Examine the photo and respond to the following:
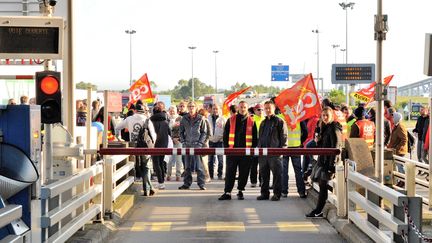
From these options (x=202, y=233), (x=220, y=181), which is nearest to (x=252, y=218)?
(x=202, y=233)

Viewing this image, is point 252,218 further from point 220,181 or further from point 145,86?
point 145,86

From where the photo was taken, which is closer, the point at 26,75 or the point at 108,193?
the point at 108,193

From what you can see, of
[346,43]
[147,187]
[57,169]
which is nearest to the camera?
[57,169]

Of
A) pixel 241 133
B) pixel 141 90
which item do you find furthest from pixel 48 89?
pixel 141 90

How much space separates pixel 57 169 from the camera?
9422mm

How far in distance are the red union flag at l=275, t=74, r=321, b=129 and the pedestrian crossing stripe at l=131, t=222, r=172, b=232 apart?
468 centimetres

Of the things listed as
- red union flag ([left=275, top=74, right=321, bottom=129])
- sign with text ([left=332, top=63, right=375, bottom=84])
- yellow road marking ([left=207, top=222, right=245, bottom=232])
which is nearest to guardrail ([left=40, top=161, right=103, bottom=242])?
yellow road marking ([left=207, top=222, right=245, bottom=232])

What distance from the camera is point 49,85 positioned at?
9.01m

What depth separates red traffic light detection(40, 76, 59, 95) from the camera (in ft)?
29.5

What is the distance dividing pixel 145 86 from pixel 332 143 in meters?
16.8

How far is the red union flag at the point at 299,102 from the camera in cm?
1532

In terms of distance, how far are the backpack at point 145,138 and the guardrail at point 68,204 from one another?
14.9ft

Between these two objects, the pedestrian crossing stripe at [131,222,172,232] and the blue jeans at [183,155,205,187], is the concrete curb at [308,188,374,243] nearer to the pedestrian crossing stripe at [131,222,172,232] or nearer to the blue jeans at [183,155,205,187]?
the pedestrian crossing stripe at [131,222,172,232]

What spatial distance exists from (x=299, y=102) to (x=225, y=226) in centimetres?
480
